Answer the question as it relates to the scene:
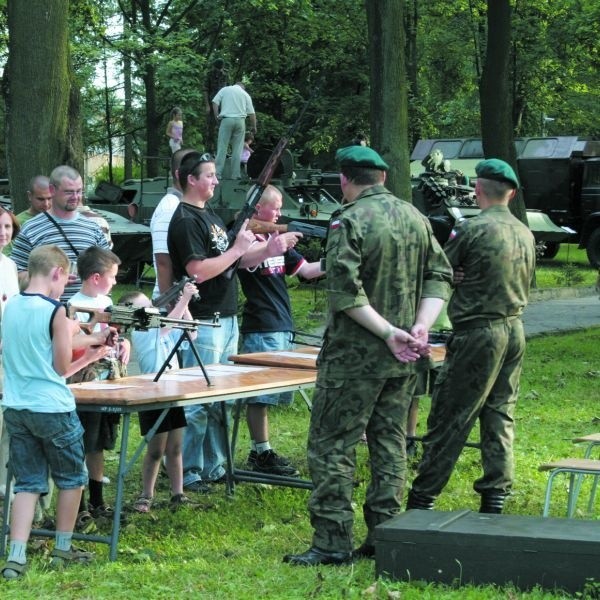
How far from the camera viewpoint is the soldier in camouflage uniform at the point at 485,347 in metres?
6.64

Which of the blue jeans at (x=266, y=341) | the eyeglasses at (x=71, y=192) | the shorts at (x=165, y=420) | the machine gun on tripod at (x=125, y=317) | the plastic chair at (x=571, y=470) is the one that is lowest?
the plastic chair at (x=571, y=470)

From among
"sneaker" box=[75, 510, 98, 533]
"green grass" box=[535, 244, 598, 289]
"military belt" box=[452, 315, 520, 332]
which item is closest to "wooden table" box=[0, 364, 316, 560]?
"sneaker" box=[75, 510, 98, 533]

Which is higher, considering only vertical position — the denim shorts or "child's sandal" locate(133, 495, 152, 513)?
the denim shorts

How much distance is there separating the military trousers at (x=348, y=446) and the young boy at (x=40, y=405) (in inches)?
44.3

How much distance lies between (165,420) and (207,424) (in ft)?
3.09

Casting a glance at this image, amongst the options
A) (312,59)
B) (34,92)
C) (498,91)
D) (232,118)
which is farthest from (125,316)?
(312,59)

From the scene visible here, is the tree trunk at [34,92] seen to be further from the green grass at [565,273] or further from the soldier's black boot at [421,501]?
the green grass at [565,273]

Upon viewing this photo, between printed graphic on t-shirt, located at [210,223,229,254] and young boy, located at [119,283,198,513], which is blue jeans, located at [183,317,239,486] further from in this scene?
printed graphic on t-shirt, located at [210,223,229,254]

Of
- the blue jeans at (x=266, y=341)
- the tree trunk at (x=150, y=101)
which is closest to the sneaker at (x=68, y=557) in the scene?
the blue jeans at (x=266, y=341)

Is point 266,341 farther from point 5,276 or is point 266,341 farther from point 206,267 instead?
point 5,276

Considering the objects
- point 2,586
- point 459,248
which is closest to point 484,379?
point 459,248

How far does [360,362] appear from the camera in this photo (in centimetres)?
580

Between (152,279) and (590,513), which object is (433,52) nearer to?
(152,279)

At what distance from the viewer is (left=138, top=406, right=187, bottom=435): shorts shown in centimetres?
719
